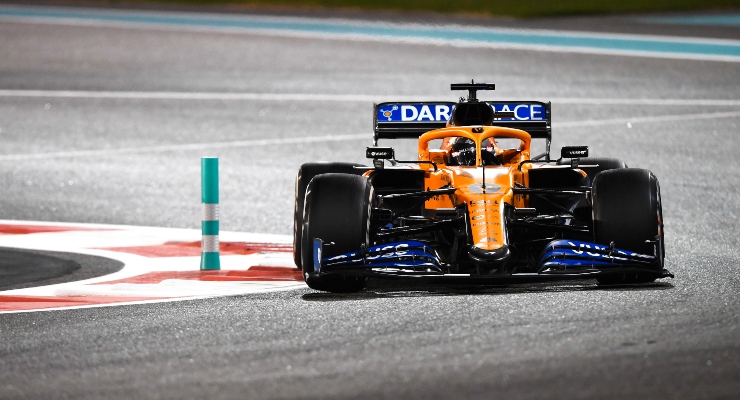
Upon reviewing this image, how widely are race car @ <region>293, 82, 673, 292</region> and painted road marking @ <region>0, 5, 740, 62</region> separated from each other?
1489cm

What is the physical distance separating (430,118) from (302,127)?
7.68 meters

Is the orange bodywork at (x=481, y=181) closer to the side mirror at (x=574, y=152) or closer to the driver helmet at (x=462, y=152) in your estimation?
the driver helmet at (x=462, y=152)

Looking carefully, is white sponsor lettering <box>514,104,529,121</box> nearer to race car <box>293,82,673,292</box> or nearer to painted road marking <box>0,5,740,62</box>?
race car <box>293,82,673,292</box>

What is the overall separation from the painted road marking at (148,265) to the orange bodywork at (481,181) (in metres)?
1.21

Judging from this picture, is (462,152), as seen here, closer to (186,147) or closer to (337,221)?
(337,221)

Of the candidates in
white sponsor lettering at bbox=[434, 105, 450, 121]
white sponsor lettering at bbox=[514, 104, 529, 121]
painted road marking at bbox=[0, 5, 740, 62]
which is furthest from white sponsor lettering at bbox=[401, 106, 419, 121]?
painted road marking at bbox=[0, 5, 740, 62]

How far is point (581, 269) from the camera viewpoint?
898 centimetres

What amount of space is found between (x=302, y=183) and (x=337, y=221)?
1542 mm

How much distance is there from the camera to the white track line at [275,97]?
2025 cm

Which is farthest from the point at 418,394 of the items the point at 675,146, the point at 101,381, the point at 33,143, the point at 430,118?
the point at 33,143

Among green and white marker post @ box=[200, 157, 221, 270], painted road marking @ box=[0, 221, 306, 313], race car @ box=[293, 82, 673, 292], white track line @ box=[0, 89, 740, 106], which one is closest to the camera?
race car @ box=[293, 82, 673, 292]

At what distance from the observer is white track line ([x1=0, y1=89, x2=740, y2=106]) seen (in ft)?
66.4

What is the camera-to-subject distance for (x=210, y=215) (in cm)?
1107

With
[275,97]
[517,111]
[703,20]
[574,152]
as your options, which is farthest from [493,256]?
[703,20]
